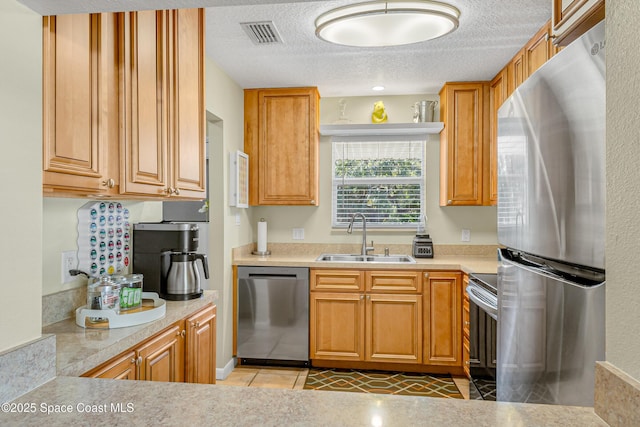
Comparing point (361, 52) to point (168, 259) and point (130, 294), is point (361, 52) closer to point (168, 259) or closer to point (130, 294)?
point (168, 259)

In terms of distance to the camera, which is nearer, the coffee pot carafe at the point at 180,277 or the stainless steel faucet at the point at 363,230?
the coffee pot carafe at the point at 180,277

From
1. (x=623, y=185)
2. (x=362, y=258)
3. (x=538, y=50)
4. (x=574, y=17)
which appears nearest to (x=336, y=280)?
(x=362, y=258)

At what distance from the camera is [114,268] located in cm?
223

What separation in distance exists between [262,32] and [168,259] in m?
1.49

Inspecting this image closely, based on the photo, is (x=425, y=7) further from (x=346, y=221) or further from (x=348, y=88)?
(x=346, y=221)

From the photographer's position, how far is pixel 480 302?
7.84ft

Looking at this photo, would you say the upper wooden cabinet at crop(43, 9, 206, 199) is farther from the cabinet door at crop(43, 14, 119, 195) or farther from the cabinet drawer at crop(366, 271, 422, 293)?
the cabinet drawer at crop(366, 271, 422, 293)

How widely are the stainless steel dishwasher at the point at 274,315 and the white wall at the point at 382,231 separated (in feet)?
2.32

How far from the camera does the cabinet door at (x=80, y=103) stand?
134cm

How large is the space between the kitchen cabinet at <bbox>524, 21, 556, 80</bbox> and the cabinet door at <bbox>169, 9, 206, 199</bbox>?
6.44 ft

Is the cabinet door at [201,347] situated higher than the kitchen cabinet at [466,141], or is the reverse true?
the kitchen cabinet at [466,141]

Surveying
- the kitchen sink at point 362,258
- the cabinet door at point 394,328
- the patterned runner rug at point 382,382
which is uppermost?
the kitchen sink at point 362,258

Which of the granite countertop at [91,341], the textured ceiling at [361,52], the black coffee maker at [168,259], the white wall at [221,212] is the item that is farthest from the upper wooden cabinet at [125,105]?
the white wall at [221,212]

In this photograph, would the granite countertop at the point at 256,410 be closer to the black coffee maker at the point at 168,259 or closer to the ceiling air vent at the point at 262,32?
the black coffee maker at the point at 168,259
